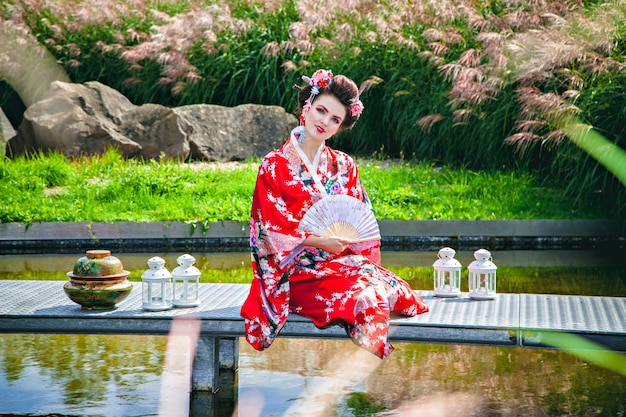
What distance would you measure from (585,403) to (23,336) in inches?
128

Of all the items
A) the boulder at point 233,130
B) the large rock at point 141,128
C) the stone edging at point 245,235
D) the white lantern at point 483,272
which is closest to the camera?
the white lantern at point 483,272

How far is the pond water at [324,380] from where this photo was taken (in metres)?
4.38

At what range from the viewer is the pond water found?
4.38 metres

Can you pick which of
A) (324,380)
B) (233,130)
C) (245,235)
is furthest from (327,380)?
(233,130)

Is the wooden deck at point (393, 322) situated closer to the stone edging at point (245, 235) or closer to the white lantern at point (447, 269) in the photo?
the white lantern at point (447, 269)

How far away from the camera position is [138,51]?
13.7 metres

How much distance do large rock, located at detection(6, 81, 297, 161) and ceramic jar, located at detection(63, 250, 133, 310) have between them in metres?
7.29

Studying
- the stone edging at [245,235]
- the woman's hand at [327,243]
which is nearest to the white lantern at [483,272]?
the woman's hand at [327,243]

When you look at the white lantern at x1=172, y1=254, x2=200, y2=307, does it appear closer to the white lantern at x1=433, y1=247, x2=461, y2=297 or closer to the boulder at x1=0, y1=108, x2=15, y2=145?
the white lantern at x1=433, y1=247, x2=461, y2=297

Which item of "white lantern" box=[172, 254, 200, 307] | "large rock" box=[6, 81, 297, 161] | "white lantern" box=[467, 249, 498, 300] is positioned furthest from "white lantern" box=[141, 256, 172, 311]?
"large rock" box=[6, 81, 297, 161]

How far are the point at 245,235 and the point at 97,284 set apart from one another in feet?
15.9

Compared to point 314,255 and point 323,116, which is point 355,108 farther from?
point 314,255

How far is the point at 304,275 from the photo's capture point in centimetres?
452

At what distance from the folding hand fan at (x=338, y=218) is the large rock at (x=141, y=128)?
24.6ft
